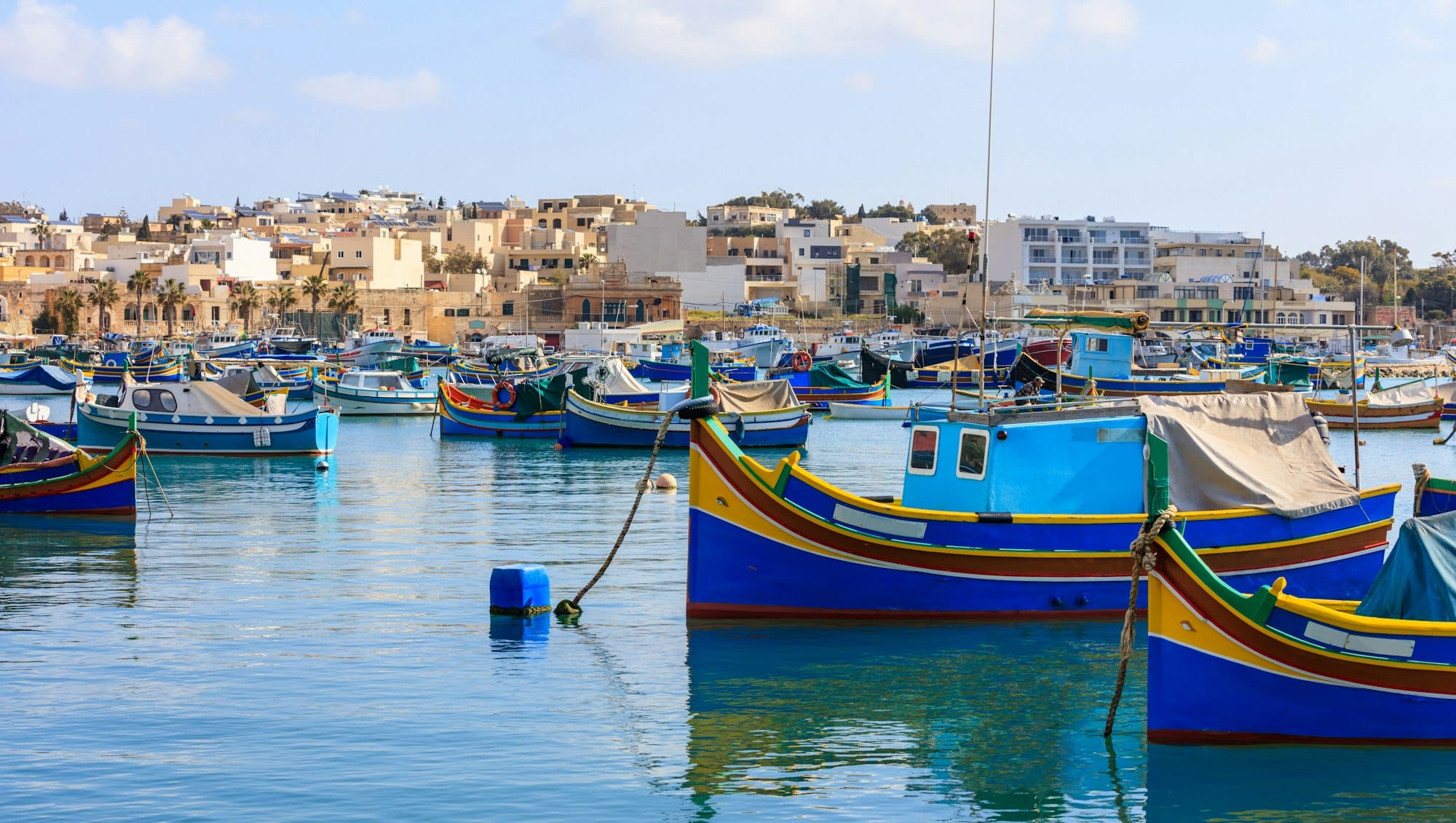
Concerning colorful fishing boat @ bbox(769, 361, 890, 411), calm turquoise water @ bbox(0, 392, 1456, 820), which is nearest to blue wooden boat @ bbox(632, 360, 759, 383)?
colorful fishing boat @ bbox(769, 361, 890, 411)

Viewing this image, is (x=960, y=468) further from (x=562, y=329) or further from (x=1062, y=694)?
(x=562, y=329)

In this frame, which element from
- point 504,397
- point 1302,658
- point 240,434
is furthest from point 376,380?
point 1302,658

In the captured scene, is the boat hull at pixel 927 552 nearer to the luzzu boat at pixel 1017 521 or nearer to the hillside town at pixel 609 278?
the luzzu boat at pixel 1017 521

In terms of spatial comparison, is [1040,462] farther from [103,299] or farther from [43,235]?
[43,235]

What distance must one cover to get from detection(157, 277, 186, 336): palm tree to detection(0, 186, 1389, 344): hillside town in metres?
0.18

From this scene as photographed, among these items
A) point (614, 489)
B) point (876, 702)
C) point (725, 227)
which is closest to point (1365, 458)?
point (614, 489)

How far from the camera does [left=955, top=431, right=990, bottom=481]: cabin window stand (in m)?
17.8

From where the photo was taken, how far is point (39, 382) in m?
75.9

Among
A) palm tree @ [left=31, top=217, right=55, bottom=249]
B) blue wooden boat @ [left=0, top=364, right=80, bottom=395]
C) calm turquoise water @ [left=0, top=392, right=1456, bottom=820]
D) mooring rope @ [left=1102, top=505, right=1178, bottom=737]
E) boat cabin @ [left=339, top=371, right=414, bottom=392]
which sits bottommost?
blue wooden boat @ [left=0, top=364, right=80, bottom=395]

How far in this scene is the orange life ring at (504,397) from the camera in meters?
48.9

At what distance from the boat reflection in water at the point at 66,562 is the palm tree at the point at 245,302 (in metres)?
94.5

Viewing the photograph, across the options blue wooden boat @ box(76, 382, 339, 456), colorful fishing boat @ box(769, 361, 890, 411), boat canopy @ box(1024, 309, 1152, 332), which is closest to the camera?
boat canopy @ box(1024, 309, 1152, 332)

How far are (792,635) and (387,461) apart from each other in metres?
26.0

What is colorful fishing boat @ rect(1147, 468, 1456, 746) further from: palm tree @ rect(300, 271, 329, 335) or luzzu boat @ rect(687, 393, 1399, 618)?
palm tree @ rect(300, 271, 329, 335)
